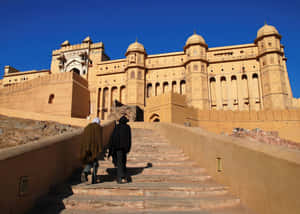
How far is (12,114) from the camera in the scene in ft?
65.2

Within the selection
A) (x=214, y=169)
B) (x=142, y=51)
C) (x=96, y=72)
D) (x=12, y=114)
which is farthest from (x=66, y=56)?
(x=214, y=169)

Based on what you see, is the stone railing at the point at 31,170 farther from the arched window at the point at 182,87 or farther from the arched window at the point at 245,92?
the arched window at the point at 182,87

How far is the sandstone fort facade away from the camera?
86.7 feet

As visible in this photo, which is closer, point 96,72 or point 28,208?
point 28,208

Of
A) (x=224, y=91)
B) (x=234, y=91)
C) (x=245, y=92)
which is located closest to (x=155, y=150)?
→ (x=224, y=91)

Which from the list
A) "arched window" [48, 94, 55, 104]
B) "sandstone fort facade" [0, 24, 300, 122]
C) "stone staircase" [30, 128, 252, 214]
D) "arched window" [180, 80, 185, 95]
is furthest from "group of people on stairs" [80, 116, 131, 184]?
"arched window" [180, 80, 185, 95]

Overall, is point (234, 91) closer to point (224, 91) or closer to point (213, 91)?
point (224, 91)

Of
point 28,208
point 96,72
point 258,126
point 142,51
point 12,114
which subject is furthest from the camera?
point 96,72

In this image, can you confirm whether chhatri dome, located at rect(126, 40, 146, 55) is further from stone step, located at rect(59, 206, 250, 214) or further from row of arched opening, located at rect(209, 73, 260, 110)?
stone step, located at rect(59, 206, 250, 214)

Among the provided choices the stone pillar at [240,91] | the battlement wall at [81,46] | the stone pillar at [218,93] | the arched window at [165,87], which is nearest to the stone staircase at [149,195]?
the stone pillar at [218,93]

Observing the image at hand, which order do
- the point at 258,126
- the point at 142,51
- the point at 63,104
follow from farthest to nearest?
the point at 142,51
the point at 63,104
the point at 258,126

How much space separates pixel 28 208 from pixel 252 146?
3664 mm

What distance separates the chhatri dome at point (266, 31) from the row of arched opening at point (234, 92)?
485 cm

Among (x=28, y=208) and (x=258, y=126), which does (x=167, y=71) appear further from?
(x=28, y=208)
